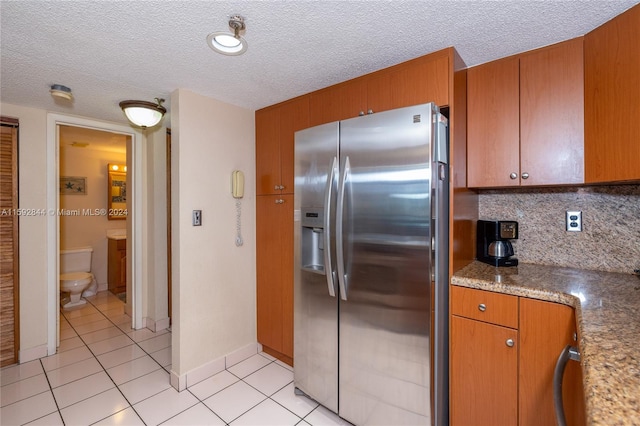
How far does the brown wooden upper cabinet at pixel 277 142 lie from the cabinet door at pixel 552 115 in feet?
4.62

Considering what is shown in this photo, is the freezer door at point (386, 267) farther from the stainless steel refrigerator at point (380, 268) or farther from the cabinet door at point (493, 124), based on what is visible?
the cabinet door at point (493, 124)

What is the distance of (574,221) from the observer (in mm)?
1757

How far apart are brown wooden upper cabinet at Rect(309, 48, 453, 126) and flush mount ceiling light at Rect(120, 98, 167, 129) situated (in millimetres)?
1247

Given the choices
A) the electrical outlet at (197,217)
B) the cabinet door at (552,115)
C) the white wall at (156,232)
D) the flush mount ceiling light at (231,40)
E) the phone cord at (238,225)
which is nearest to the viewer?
the flush mount ceiling light at (231,40)

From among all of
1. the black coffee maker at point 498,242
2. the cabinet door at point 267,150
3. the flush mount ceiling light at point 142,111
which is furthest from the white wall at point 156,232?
the black coffee maker at point 498,242

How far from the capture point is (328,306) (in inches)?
71.1

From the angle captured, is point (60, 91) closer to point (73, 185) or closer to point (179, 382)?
point (179, 382)

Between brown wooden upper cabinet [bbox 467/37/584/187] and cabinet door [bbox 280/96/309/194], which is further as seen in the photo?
cabinet door [bbox 280/96/309/194]

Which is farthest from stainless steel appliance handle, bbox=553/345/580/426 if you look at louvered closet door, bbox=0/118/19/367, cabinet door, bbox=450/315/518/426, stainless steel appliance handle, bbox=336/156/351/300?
louvered closet door, bbox=0/118/19/367

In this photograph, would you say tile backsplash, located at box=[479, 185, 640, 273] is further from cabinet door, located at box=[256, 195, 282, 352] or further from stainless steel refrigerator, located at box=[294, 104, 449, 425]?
cabinet door, located at box=[256, 195, 282, 352]

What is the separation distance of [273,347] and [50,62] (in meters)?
2.50

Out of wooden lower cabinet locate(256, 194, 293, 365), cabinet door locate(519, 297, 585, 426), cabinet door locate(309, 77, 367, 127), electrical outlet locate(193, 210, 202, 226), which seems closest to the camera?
cabinet door locate(519, 297, 585, 426)

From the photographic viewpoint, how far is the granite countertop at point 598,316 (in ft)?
1.88

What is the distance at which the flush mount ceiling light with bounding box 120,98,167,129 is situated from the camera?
2.24 metres
